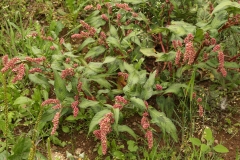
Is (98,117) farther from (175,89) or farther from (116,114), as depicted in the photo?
(175,89)

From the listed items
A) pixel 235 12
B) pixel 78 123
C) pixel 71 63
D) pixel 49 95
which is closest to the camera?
pixel 235 12

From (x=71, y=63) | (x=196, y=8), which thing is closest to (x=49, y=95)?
(x=71, y=63)

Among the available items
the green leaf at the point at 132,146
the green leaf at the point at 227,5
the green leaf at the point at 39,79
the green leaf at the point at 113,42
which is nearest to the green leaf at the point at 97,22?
the green leaf at the point at 113,42

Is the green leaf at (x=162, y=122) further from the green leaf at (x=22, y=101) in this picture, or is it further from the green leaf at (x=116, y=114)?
the green leaf at (x=22, y=101)

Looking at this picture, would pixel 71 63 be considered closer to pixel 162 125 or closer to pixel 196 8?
pixel 162 125

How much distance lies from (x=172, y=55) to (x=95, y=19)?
37.1 inches

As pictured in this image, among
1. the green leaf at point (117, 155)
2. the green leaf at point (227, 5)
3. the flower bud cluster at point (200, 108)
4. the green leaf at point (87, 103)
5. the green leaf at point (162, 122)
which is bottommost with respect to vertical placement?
the green leaf at point (117, 155)

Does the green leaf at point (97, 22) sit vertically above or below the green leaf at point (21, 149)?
above

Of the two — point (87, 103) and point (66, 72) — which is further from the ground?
point (66, 72)

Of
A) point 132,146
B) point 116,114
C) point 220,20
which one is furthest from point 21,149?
point 220,20

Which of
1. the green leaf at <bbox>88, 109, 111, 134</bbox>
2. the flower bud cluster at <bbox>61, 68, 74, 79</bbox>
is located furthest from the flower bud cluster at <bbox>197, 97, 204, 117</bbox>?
the flower bud cluster at <bbox>61, 68, 74, 79</bbox>

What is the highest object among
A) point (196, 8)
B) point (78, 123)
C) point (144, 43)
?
point (196, 8)

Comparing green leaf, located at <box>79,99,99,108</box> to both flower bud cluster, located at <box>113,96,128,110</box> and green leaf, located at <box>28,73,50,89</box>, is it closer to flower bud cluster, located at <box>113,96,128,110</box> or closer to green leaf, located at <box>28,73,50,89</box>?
flower bud cluster, located at <box>113,96,128,110</box>

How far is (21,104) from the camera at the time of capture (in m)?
3.32
